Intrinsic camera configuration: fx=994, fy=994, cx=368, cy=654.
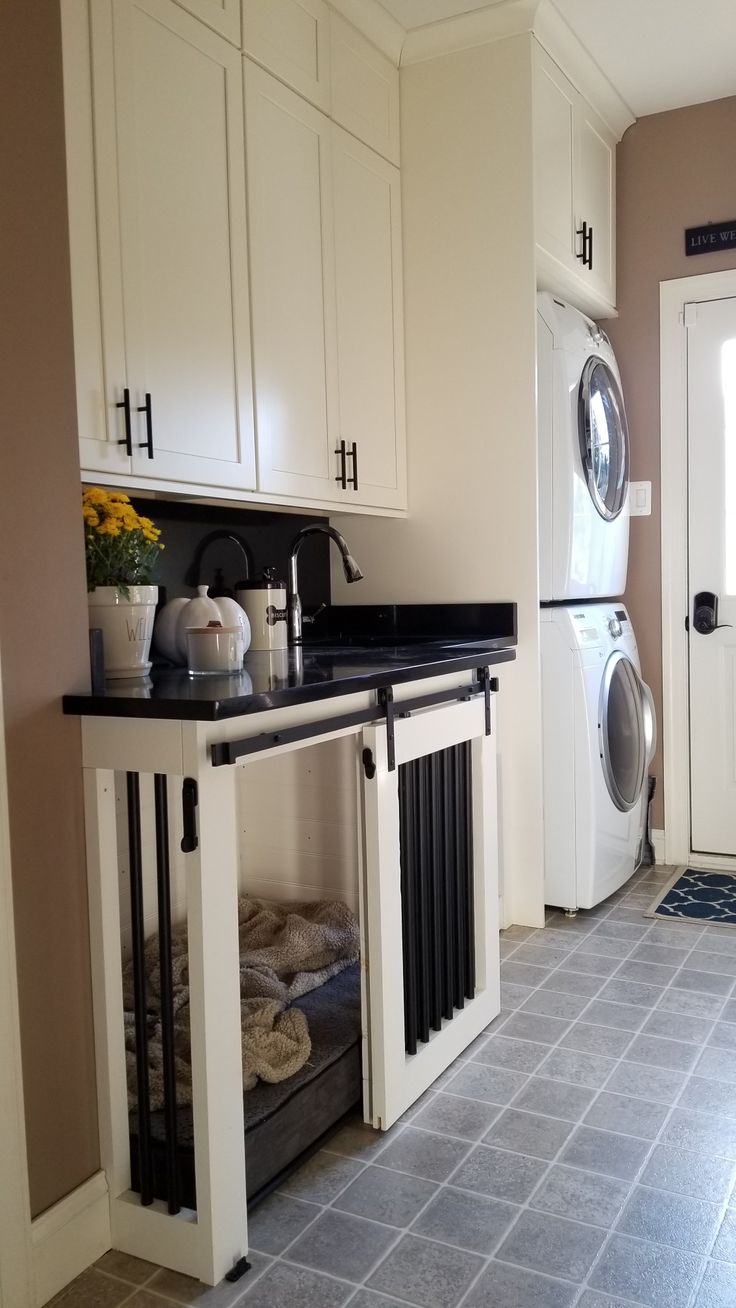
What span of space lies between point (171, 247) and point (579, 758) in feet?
5.93

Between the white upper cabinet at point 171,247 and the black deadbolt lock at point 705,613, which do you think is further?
the black deadbolt lock at point 705,613

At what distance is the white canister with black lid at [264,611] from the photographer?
2391mm

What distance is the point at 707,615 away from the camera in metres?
3.47

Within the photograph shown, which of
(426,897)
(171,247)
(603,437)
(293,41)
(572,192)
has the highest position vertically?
(293,41)

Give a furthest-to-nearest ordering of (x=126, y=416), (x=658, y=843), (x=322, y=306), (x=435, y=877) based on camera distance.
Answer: (x=658, y=843)
(x=322, y=306)
(x=435, y=877)
(x=126, y=416)

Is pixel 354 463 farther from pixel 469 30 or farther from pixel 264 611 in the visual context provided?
pixel 469 30

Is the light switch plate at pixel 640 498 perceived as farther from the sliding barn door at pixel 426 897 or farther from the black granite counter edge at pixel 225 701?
the black granite counter edge at pixel 225 701

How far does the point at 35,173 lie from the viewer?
146 cm

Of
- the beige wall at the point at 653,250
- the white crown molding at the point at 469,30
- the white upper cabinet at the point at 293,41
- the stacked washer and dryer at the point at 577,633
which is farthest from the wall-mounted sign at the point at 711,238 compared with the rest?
the white upper cabinet at the point at 293,41

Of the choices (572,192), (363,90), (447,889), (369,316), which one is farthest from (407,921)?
(572,192)

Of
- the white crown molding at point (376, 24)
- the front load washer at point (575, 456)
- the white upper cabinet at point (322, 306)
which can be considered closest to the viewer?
the white upper cabinet at point (322, 306)

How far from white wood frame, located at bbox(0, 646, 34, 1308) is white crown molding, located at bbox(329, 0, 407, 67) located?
2180 millimetres

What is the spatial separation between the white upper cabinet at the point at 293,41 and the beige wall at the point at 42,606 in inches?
36.5

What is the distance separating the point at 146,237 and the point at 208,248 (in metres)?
0.21
